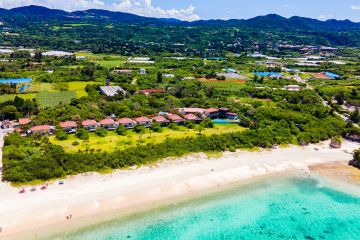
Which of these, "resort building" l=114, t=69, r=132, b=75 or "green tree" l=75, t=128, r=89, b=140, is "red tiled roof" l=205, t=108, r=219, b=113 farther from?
"resort building" l=114, t=69, r=132, b=75

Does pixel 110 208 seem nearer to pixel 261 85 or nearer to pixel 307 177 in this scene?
pixel 307 177

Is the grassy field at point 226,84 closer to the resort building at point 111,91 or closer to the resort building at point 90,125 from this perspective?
the resort building at point 111,91

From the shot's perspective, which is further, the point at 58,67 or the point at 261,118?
the point at 58,67

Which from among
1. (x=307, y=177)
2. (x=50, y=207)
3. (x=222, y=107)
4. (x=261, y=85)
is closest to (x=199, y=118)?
(x=222, y=107)

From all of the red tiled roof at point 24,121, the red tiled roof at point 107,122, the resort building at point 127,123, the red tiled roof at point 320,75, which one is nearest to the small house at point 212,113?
the resort building at point 127,123

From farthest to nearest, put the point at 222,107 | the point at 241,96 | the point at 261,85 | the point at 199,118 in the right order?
the point at 261,85 < the point at 241,96 < the point at 222,107 < the point at 199,118

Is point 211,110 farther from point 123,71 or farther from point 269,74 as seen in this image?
point 269,74

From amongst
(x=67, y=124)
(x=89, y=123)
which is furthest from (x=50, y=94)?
(x=89, y=123)
